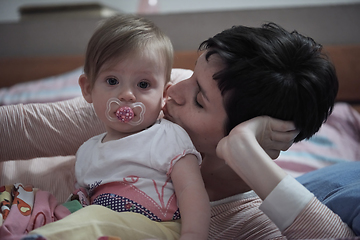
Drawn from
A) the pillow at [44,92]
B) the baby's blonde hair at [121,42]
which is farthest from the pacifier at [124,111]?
the pillow at [44,92]

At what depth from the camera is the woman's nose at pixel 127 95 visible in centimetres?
89

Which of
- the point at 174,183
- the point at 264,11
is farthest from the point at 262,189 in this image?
the point at 264,11

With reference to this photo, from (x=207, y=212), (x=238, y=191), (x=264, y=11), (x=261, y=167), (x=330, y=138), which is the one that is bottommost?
(x=330, y=138)

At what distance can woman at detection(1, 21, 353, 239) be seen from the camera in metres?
0.73

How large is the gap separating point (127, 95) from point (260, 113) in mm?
328

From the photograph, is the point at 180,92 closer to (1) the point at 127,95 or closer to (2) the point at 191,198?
(1) the point at 127,95

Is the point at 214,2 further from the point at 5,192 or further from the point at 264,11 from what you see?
the point at 5,192

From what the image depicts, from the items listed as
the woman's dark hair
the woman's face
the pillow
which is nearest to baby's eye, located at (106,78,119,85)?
the woman's face

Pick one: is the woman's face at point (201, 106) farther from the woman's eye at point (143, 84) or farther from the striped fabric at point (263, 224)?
the striped fabric at point (263, 224)

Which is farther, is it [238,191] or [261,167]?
[238,191]

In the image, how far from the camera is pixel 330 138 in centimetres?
189

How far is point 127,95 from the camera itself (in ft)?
2.90

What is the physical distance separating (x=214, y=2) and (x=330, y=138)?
1372 millimetres

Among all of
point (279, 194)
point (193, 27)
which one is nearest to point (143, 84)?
point (279, 194)
